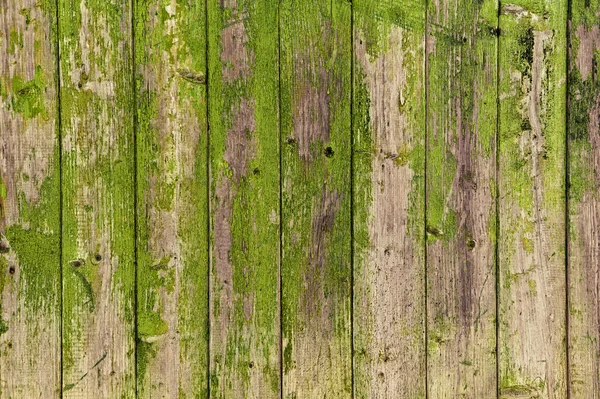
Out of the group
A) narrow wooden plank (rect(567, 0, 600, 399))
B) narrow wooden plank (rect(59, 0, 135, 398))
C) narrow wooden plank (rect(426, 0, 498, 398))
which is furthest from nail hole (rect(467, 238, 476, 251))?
narrow wooden plank (rect(59, 0, 135, 398))

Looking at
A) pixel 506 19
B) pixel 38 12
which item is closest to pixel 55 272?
pixel 38 12

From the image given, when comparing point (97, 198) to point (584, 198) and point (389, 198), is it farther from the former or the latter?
point (584, 198)

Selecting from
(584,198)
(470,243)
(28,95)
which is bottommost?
(470,243)

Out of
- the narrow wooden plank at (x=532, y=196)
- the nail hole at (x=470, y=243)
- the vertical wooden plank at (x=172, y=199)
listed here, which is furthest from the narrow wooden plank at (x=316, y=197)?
the narrow wooden plank at (x=532, y=196)

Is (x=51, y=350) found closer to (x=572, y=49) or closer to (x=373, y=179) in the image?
(x=373, y=179)

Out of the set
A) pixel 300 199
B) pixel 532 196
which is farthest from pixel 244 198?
pixel 532 196

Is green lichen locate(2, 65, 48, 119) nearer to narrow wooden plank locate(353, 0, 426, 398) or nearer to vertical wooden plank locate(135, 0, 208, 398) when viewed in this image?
vertical wooden plank locate(135, 0, 208, 398)

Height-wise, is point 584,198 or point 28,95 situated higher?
point 28,95
